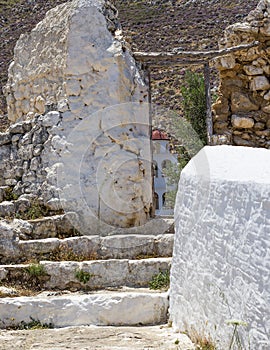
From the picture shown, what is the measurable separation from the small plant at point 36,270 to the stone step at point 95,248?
1.12ft

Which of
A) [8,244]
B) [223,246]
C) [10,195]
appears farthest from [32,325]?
[10,195]

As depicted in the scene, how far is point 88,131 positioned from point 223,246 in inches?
158

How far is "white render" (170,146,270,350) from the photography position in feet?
14.6

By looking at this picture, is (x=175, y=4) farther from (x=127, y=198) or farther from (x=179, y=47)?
(x=127, y=198)

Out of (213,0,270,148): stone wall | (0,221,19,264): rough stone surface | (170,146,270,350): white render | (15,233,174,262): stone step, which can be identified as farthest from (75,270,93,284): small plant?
(213,0,270,148): stone wall

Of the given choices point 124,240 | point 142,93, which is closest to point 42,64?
point 142,93

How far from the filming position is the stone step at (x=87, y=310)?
6.67 m

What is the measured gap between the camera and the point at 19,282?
7223 mm

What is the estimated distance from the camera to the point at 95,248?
780 centimetres

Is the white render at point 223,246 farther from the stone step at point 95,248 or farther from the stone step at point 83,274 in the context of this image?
the stone step at point 95,248

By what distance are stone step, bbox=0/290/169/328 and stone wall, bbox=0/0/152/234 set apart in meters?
1.75

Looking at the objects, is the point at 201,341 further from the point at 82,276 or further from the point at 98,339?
the point at 82,276

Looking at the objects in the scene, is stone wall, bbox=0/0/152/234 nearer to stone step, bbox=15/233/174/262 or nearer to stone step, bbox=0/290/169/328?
stone step, bbox=15/233/174/262

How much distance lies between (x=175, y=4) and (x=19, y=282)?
2440 cm
